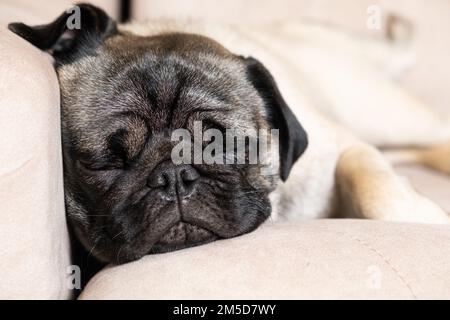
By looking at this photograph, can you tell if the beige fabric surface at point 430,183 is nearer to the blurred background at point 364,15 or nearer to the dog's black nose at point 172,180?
the blurred background at point 364,15

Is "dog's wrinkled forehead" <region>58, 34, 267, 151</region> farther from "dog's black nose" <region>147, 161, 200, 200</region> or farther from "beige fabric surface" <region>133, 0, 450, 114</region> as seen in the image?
"beige fabric surface" <region>133, 0, 450, 114</region>

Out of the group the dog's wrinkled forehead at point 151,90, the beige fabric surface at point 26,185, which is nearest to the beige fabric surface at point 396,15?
the dog's wrinkled forehead at point 151,90

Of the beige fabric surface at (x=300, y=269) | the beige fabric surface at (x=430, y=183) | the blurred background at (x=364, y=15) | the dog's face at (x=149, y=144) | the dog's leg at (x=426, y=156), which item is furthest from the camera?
the blurred background at (x=364, y=15)

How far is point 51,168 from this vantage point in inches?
49.1

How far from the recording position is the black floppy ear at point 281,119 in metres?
1.62

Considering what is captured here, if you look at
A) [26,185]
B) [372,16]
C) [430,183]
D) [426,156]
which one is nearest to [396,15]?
[372,16]

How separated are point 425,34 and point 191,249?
2.14m

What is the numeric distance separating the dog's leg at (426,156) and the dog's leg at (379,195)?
67 centimetres

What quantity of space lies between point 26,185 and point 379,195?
0.92m

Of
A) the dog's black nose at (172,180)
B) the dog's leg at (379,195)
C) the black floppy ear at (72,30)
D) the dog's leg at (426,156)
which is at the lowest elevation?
the dog's leg at (426,156)

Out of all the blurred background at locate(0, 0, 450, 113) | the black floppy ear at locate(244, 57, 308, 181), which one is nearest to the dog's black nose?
the black floppy ear at locate(244, 57, 308, 181)

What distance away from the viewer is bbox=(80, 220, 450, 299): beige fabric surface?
109cm

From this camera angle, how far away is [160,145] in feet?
4.69

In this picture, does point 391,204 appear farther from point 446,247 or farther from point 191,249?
point 191,249
